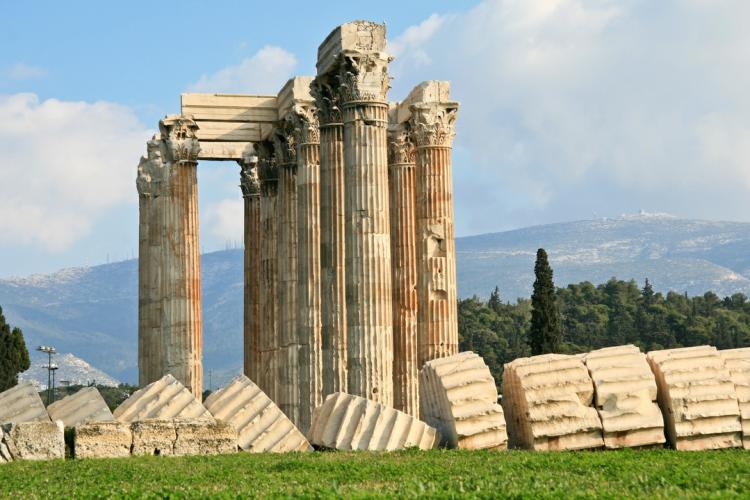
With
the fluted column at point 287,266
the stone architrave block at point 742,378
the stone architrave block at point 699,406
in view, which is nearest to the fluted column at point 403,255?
the fluted column at point 287,266

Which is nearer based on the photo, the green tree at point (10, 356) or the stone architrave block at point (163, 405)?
the stone architrave block at point (163, 405)

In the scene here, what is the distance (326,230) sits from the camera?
4044 cm

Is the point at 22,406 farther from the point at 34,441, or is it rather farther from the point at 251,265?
the point at 251,265

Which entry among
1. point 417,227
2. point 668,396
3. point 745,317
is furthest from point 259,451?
point 745,317

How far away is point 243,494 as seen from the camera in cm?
2088

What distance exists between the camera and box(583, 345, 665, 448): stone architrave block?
28594mm

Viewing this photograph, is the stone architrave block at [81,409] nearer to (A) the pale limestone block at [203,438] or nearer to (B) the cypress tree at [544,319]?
(A) the pale limestone block at [203,438]

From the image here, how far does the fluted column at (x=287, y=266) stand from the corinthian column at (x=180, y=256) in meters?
2.68

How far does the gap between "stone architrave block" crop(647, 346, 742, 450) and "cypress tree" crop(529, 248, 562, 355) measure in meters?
46.1

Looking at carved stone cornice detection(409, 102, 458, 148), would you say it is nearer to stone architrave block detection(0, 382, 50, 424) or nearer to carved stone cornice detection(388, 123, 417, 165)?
carved stone cornice detection(388, 123, 417, 165)

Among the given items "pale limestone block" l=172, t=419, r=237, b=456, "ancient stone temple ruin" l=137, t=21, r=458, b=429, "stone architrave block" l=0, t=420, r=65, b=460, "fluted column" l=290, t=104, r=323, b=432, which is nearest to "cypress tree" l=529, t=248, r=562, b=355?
"ancient stone temple ruin" l=137, t=21, r=458, b=429

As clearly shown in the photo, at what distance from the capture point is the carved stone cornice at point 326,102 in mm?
39656

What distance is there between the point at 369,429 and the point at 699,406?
652 cm

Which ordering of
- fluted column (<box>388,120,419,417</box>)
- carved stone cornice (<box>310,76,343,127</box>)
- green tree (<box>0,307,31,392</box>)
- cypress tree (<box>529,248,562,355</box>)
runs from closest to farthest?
carved stone cornice (<box>310,76,343,127</box>) → fluted column (<box>388,120,419,417</box>) → cypress tree (<box>529,248,562,355</box>) → green tree (<box>0,307,31,392</box>)
